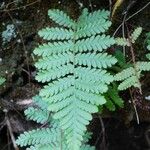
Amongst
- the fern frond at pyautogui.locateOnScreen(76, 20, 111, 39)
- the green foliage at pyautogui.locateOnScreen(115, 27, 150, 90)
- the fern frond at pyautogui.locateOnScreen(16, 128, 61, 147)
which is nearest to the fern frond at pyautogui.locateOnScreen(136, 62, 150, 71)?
the green foliage at pyautogui.locateOnScreen(115, 27, 150, 90)

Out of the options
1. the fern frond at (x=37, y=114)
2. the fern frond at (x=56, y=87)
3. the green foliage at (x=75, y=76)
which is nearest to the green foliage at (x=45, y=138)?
the fern frond at (x=37, y=114)

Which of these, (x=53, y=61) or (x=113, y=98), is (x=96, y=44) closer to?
(x=53, y=61)

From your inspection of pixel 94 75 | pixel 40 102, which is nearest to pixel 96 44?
pixel 94 75

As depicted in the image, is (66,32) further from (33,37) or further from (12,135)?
(12,135)

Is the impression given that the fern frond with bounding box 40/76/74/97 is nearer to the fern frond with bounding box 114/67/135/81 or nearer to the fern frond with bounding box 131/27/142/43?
the fern frond with bounding box 114/67/135/81

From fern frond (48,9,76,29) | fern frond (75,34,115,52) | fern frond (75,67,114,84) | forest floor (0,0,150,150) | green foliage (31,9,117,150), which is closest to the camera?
green foliage (31,9,117,150)

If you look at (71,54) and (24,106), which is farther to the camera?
(24,106)

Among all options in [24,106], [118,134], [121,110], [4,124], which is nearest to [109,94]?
[121,110]

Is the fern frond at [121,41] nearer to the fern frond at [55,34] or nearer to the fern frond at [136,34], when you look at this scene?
the fern frond at [136,34]
